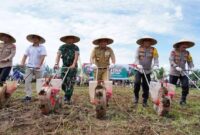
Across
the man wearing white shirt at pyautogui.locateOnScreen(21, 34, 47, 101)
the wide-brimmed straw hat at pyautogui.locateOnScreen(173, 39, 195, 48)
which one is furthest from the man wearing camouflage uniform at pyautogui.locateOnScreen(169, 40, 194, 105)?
the man wearing white shirt at pyautogui.locateOnScreen(21, 34, 47, 101)

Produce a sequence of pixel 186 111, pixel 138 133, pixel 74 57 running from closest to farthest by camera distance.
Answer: pixel 138 133
pixel 186 111
pixel 74 57

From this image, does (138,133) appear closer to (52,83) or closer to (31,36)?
(52,83)

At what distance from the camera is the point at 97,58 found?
877cm

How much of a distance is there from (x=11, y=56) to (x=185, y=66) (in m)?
4.42

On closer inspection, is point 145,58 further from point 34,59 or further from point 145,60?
point 34,59

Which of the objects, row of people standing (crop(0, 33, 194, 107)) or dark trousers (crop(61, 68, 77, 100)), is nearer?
row of people standing (crop(0, 33, 194, 107))

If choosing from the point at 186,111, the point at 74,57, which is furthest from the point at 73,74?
the point at 186,111

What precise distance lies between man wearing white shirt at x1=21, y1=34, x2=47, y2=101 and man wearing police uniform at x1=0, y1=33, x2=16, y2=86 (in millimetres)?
350

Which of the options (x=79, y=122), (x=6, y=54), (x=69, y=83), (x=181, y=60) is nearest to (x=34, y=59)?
(x=6, y=54)

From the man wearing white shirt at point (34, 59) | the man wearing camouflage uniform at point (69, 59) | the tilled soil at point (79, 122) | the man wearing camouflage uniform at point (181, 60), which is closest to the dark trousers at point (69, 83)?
the man wearing camouflage uniform at point (69, 59)

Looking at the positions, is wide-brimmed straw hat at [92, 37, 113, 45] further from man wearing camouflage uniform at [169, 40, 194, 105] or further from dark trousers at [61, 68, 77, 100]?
man wearing camouflage uniform at [169, 40, 194, 105]

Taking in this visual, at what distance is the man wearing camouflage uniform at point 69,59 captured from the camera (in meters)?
9.02

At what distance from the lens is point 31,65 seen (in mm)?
9391

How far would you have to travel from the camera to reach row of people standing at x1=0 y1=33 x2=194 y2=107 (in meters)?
8.79
